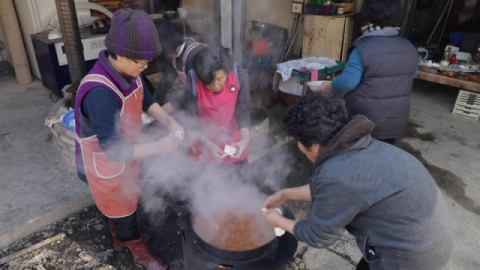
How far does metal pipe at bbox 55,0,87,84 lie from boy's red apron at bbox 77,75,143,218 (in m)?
1.28

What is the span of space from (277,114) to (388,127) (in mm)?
2916

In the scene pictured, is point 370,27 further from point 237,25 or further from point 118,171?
point 237,25

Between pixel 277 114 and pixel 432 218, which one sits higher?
pixel 432 218

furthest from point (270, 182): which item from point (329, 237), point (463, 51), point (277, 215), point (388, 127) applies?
point (463, 51)

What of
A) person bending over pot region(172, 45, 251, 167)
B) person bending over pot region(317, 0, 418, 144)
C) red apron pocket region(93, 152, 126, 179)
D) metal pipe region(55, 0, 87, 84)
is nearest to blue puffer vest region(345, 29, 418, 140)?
person bending over pot region(317, 0, 418, 144)

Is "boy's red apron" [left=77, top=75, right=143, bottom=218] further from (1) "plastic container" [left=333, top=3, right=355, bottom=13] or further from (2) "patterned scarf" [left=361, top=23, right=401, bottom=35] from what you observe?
(1) "plastic container" [left=333, top=3, right=355, bottom=13]

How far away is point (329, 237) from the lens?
1.71 m

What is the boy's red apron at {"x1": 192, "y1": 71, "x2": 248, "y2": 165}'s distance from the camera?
9.27 feet

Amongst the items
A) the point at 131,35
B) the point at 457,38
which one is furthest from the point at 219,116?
the point at 457,38

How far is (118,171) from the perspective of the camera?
2453 mm

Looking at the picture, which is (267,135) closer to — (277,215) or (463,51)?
(277,215)

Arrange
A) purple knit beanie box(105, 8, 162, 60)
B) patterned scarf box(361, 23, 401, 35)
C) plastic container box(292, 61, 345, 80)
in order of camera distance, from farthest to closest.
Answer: plastic container box(292, 61, 345, 80) < patterned scarf box(361, 23, 401, 35) < purple knit beanie box(105, 8, 162, 60)

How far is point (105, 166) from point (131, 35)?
1.01 metres

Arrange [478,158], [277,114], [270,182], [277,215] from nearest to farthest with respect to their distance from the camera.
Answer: [277,215], [270,182], [478,158], [277,114]
